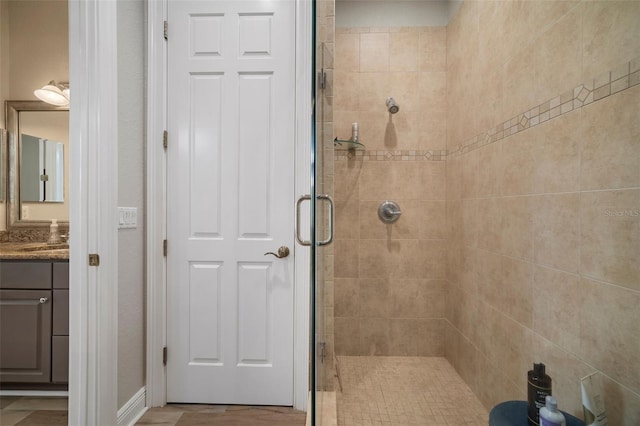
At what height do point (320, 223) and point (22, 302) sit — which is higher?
point (320, 223)

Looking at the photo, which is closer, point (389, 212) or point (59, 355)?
point (59, 355)

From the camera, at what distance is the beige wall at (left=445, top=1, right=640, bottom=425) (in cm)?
84

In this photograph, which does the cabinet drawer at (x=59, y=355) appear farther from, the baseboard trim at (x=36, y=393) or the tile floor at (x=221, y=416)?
the tile floor at (x=221, y=416)

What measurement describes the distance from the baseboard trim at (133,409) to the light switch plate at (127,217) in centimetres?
87

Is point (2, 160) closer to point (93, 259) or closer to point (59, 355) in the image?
point (59, 355)

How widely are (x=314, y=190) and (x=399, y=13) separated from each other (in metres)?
1.70

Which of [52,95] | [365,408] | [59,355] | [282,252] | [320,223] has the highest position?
[52,95]

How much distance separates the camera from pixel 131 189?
1561 mm

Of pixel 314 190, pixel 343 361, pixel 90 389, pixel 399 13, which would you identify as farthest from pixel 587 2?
pixel 90 389

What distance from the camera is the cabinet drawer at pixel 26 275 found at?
172cm

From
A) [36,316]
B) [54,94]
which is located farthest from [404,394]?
[54,94]

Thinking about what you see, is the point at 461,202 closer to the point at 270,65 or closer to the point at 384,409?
the point at 384,409

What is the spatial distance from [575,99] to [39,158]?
10.0ft

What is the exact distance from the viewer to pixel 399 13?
78.2 inches
